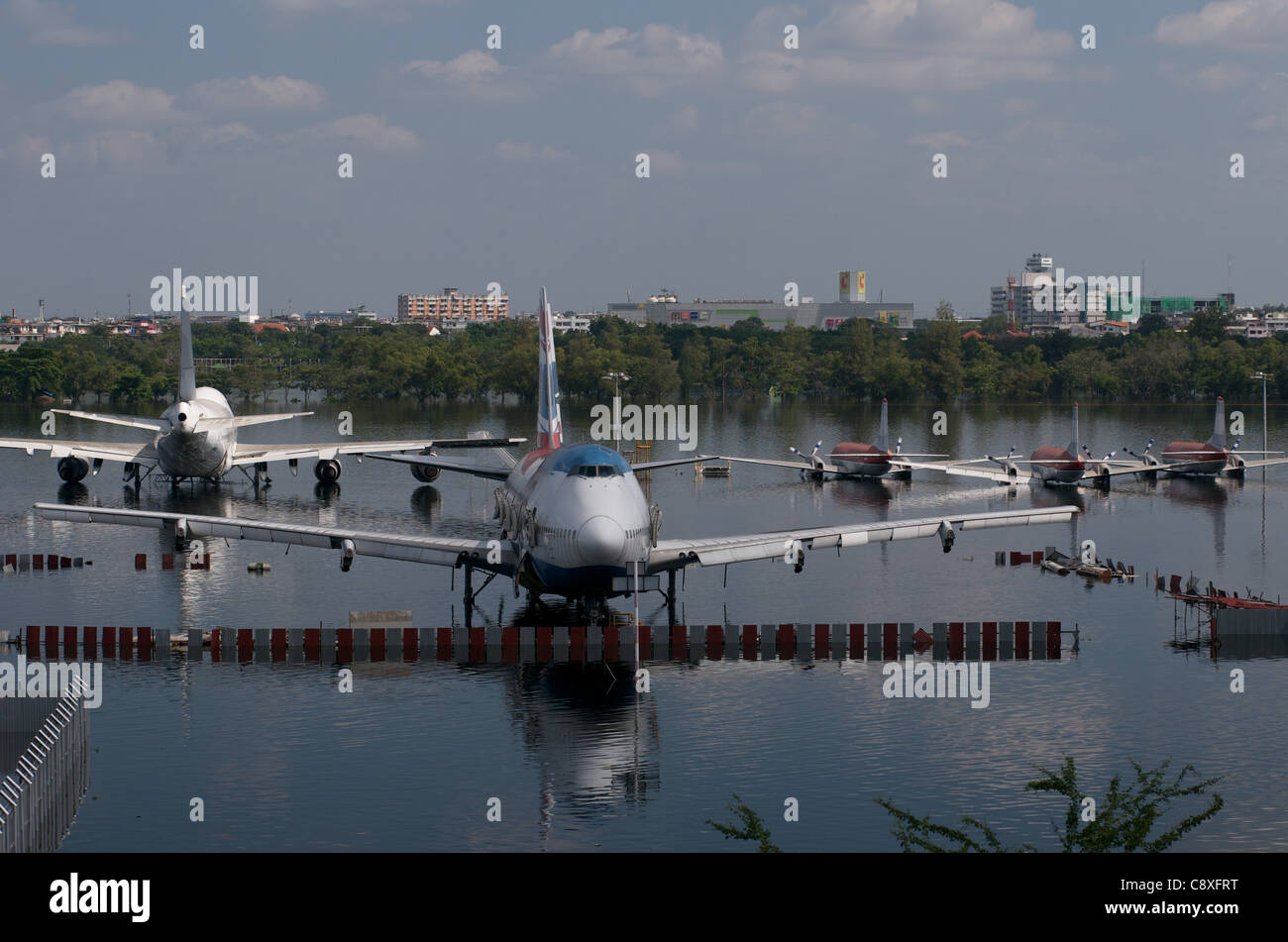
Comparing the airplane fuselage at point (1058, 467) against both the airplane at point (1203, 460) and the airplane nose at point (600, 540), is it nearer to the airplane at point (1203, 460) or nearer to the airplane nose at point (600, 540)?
the airplane at point (1203, 460)

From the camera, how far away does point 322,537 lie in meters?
73.6

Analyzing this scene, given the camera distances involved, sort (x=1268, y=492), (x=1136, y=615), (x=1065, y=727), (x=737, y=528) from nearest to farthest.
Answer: (x=1065, y=727) → (x=1136, y=615) → (x=737, y=528) → (x=1268, y=492)

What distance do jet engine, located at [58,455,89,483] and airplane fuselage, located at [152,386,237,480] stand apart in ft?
55.1

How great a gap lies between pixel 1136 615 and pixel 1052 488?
7622 centimetres

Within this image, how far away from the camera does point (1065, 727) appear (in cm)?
6275

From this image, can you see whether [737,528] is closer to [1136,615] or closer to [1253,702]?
[1136,615]

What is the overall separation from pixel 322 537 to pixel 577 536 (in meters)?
14.1

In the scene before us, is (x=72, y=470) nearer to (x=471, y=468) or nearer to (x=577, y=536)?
(x=471, y=468)

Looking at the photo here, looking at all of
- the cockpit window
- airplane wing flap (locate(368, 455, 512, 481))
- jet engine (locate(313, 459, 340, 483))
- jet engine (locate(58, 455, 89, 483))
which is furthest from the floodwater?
jet engine (locate(58, 455, 89, 483))

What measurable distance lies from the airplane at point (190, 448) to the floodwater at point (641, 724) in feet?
91.2

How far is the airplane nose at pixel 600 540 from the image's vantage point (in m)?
67.8

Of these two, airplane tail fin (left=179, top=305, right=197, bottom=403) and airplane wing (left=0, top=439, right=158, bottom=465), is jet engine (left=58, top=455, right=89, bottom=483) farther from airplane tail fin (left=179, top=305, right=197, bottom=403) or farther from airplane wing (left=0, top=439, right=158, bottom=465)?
airplane tail fin (left=179, top=305, right=197, bottom=403)

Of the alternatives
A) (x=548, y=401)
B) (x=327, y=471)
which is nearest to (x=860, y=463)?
(x=327, y=471)
